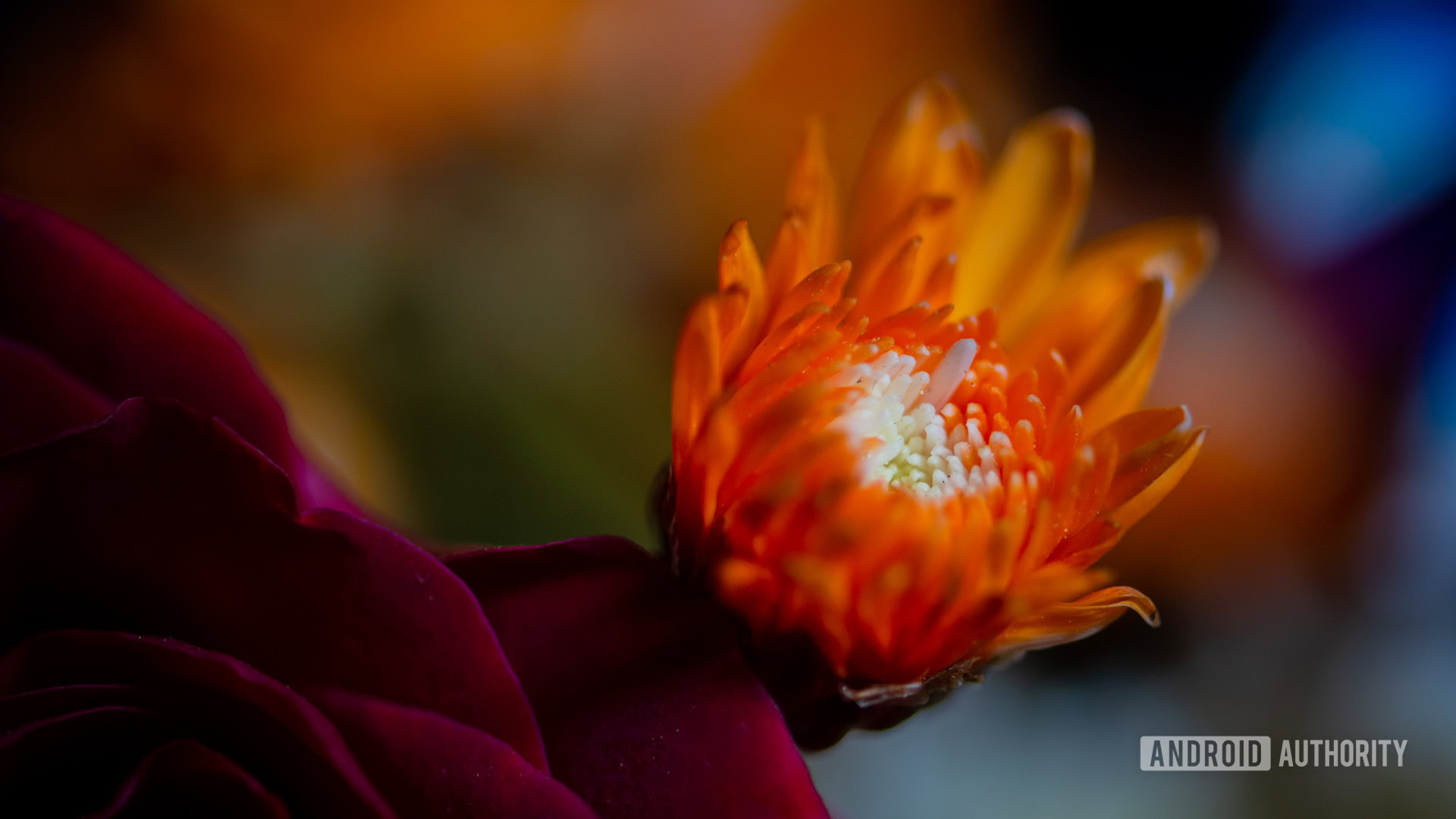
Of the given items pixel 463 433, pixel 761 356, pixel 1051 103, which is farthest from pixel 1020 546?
pixel 1051 103

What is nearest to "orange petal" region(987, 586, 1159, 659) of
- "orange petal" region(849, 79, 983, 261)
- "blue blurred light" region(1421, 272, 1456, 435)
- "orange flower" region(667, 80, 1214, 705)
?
"orange flower" region(667, 80, 1214, 705)

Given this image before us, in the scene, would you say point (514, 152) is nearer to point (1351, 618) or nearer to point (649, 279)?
point (649, 279)

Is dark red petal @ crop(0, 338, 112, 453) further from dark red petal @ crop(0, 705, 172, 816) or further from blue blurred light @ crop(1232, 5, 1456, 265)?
blue blurred light @ crop(1232, 5, 1456, 265)

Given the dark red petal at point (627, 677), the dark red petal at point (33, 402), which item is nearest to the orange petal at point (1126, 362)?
the dark red petal at point (627, 677)

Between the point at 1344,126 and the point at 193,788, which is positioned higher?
the point at 1344,126

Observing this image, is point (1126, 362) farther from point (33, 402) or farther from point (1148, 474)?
point (33, 402)

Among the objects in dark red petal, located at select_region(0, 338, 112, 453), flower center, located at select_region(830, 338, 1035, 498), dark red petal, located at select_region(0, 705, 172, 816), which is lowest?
dark red petal, located at select_region(0, 705, 172, 816)

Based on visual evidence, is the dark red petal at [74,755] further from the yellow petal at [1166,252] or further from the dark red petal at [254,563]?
the yellow petal at [1166,252]

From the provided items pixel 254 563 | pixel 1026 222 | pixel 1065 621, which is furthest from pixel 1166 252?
pixel 254 563
